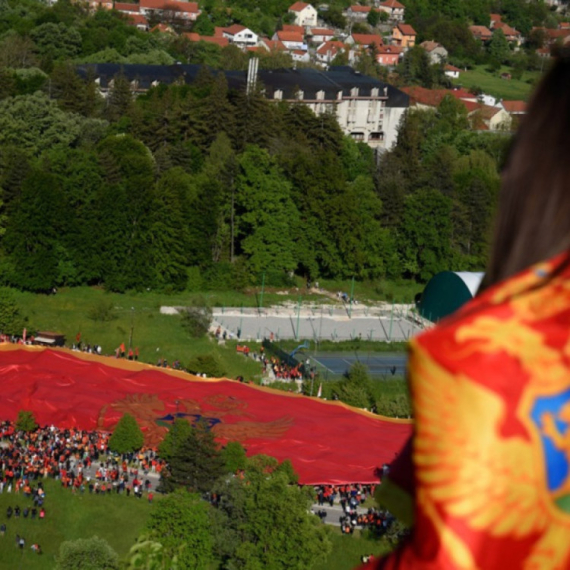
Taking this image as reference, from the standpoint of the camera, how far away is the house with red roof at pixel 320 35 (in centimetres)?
9518

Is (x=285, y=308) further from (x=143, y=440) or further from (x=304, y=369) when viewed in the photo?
(x=143, y=440)

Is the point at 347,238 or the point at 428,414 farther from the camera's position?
the point at 347,238

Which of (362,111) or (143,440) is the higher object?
(143,440)

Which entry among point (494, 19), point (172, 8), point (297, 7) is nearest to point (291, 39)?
point (172, 8)

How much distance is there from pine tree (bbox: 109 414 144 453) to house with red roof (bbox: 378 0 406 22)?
8462 cm

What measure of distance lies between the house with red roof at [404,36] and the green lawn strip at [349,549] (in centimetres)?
7813

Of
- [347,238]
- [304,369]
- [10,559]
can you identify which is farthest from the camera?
[347,238]

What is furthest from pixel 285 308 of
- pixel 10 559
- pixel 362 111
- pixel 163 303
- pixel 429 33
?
pixel 429 33

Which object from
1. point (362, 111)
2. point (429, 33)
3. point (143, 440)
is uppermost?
point (143, 440)

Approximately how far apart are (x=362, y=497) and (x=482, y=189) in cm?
2380

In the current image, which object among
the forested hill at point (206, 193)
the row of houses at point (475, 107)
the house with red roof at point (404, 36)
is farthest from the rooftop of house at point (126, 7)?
the forested hill at point (206, 193)

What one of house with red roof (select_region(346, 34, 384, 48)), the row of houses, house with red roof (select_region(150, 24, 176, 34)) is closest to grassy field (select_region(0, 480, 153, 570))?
the row of houses

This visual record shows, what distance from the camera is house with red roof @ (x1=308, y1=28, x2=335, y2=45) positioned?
312 ft

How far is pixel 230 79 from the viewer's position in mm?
A: 57000
